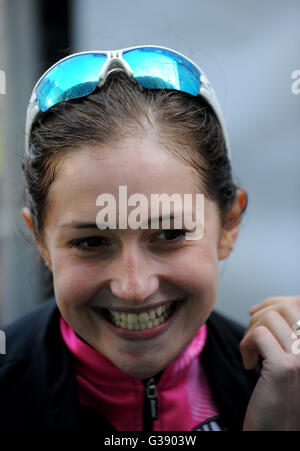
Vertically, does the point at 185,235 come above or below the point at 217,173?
below

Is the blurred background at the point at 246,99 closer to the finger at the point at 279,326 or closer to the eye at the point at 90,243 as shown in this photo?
the finger at the point at 279,326

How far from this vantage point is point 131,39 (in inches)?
81.6

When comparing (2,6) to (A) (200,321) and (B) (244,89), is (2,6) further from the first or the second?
(A) (200,321)

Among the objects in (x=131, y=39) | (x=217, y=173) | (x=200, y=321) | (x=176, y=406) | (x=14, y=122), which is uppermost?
(x=131, y=39)

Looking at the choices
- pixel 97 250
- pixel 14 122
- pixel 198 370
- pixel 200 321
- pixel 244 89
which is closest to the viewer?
pixel 97 250

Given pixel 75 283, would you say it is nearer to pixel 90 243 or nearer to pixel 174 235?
pixel 90 243

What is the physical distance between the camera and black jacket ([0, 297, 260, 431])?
38.2 inches

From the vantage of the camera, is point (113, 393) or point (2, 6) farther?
point (2, 6)

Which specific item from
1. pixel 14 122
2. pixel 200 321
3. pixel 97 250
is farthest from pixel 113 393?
pixel 14 122

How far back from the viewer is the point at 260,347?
3.08 ft

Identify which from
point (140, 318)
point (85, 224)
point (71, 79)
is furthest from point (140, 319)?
point (71, 79)

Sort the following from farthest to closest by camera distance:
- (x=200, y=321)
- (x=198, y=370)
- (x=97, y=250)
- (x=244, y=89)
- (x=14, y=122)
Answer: (x=14, y=122)
(x=244, y=89)
(x=198, y=370)
(x=200, y=321)
(x=97, y=250)

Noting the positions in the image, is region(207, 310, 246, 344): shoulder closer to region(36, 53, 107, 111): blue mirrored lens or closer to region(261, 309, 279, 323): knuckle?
region(261, 309, 279, 323): knuckle
